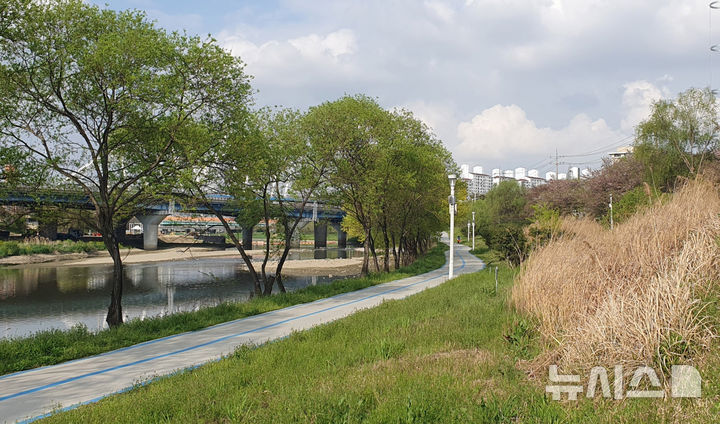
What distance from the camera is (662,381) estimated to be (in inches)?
190

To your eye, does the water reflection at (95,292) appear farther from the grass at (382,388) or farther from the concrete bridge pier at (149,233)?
the concrete bridge pier at (149,233)

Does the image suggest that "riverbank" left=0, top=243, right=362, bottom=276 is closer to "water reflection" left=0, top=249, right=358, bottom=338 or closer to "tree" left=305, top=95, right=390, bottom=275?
"water reflection" left=0, top=249, right=358, bottom=338

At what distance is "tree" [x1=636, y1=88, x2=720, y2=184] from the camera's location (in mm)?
36312

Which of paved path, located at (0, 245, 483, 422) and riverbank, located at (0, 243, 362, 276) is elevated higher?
paved path, located at (0, 245, 483, 422)

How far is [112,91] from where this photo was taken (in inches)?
538

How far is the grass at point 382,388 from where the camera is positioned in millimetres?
4633

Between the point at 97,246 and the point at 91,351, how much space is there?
65.4 meters

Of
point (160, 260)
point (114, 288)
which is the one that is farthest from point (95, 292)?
point (160, 260)

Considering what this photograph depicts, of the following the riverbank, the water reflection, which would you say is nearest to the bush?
the water reflection

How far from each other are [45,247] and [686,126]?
6919cm

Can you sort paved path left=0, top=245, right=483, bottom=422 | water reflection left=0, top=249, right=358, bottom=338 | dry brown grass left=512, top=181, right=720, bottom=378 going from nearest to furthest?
dry brown grass left=512, top=181, right=720, bottom=378
paved path left=0, top=245, right=483, bottom=422
water reflection left=0, top=249, right=358, bottom=338

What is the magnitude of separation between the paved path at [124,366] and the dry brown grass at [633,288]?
592 centimetres

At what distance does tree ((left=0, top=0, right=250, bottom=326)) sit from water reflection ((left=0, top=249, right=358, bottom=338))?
A: 5.32 meters

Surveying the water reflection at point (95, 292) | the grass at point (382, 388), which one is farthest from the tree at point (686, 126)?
the grass at point (382, 388)
